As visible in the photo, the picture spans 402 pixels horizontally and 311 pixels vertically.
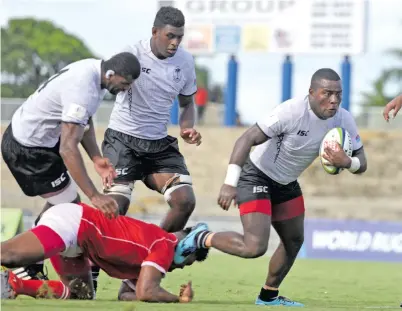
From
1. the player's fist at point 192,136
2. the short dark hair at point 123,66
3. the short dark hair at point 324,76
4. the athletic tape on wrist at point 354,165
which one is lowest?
the athletic tape on wrist at point 354,165

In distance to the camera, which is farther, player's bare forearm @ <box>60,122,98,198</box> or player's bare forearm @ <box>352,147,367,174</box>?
player's bare forearm @ <box>352,147,367,174</box>

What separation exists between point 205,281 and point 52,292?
16.6ft

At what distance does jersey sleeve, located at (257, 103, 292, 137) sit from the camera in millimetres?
10875

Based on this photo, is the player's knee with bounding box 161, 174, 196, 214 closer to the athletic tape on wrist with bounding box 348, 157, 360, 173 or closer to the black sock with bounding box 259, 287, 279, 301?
the black sock with bounding box 259, 287, 279, 301

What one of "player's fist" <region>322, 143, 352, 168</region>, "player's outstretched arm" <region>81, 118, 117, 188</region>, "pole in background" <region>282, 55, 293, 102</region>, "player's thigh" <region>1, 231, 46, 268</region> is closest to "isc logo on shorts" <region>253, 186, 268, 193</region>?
"player's fist" <region>322, 143, 352, 168</region>

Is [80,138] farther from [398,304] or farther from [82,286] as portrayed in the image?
[398,304]

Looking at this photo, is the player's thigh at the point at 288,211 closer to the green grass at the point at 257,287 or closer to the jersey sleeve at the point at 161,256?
the green grass at the point at 257,287

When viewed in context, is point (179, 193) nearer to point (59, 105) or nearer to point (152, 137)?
point (152, 137)

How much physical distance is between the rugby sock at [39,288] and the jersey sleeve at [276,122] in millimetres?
2518

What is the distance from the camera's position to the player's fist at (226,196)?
10.4 metres

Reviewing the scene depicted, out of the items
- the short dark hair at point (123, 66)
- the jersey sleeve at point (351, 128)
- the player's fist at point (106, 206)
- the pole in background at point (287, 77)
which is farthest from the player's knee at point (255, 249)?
the pole in background at point (287, 77)

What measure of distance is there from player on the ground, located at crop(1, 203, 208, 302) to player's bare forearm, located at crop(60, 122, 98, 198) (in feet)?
0.59

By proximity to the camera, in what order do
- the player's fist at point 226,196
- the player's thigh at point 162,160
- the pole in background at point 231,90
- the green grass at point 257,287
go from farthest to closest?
the pole in background at point 231,90 < the player's thigh at point 162,160 < the player's fist at point 226,196 < the green grass at point 257,287

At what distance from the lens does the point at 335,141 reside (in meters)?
10.8
